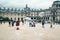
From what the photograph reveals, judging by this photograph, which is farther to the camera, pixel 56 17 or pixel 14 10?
pixel 14 10

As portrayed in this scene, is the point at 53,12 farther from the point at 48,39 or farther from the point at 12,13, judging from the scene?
the point at 48,39

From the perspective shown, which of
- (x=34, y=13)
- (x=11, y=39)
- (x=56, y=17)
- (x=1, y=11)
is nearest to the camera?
(x=11, y=39)

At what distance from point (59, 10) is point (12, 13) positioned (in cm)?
4923

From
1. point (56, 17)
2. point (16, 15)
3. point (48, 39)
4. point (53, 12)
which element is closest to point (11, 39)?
point (48, 39)

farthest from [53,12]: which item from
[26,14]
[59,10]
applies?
[26,14]

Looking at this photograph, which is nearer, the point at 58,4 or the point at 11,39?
the point at 11,39

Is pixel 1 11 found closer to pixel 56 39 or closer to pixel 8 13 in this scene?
pixel 8 13

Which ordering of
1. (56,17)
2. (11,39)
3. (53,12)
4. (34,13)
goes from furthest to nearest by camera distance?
(34,13)
(53,12)
(56,17)
(11,39)

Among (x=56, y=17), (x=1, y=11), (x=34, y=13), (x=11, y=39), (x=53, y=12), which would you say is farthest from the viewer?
(x=34, y=13)

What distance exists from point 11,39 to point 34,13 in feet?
400

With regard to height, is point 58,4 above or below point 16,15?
above

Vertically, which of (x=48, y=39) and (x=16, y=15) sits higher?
(x=48, y=39)

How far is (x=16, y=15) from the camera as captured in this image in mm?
128500

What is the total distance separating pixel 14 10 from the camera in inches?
5276
